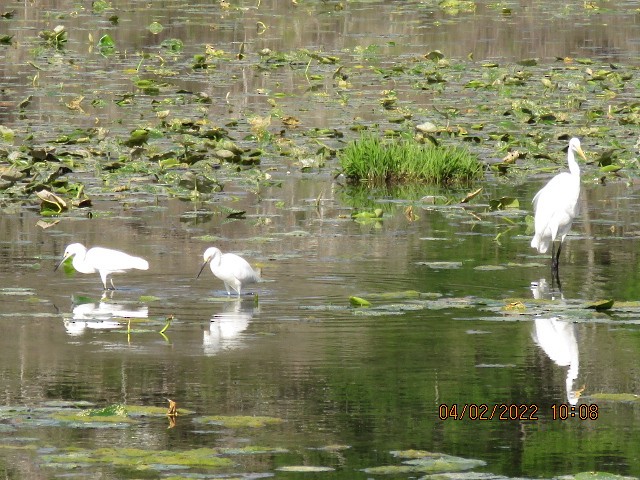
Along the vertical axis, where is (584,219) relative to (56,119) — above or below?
below

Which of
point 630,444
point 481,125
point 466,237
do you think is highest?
point 481,125

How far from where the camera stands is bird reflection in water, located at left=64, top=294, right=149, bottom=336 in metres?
10.7

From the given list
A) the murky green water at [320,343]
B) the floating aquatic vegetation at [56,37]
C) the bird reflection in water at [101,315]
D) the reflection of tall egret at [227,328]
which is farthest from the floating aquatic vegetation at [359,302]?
the floating aquatic vegetation at [56,37]

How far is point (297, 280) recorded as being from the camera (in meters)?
12.3

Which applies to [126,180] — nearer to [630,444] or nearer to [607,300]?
[607,300]

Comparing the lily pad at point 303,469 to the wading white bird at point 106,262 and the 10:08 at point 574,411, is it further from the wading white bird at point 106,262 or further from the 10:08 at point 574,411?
the wading white bird at point 106,262

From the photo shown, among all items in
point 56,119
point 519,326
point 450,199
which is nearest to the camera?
point 519,326

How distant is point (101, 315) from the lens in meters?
11.1

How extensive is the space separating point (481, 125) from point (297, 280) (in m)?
8.85

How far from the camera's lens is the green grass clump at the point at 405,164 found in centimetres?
1752

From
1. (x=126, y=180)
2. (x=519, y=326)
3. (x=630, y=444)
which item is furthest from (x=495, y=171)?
(x=630, y=444)

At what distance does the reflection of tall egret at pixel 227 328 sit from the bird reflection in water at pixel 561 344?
1.97 meters

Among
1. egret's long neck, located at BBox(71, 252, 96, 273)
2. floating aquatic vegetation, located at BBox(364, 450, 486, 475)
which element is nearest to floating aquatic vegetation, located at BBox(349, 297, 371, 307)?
egret's long neck, located at BBox(71, 252, 96, 273)

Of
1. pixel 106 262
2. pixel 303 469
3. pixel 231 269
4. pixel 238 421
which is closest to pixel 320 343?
pixel 231 269
